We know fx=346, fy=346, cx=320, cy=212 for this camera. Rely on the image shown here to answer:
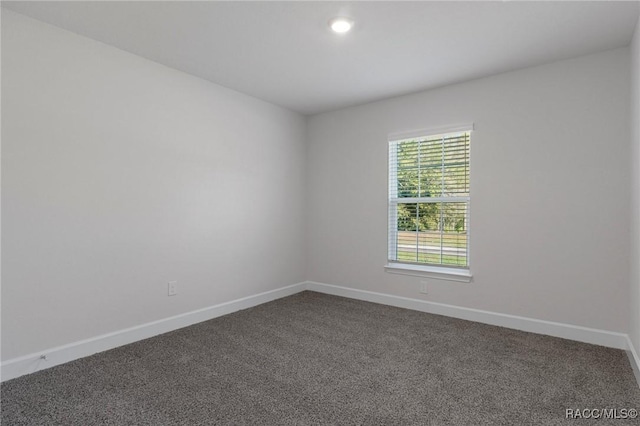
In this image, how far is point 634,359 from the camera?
246 cm

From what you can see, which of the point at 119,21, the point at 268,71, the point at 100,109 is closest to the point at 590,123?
the point at 268,71

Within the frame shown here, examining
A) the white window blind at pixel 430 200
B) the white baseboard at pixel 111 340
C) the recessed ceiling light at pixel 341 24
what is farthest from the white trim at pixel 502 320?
the recessed ceiling light at pixel 341 24

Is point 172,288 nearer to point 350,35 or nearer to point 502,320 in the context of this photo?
point 350,35

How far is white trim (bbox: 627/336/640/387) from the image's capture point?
7.53ft

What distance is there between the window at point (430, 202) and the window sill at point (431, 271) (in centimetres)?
1

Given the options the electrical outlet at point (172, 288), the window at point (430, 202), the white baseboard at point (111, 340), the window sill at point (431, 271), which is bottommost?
the white baseboard at point (111, 340)

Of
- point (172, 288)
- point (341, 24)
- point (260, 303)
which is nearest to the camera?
point (341, 24)

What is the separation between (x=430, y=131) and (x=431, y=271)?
5.01 ft

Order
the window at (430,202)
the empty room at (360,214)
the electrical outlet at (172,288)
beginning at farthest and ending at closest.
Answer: the window at (430,202)
the electrical outlet at (172,288)
the empty room at (360,214)

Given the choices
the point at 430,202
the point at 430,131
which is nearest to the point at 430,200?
the point at 430,202

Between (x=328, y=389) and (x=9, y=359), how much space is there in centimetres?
213

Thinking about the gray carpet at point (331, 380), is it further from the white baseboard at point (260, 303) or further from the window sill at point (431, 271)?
the window sill at point (431, 271)

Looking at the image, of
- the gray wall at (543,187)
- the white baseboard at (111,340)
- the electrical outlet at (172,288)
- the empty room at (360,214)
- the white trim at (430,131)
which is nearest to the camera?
the empty room at (360,214)

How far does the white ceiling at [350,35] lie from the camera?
7.48ft
